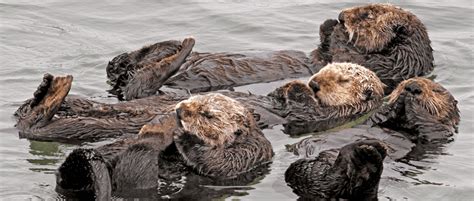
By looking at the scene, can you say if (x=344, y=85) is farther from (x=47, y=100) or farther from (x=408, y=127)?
(x=47, y=100)

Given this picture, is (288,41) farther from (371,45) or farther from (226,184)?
(226,184)

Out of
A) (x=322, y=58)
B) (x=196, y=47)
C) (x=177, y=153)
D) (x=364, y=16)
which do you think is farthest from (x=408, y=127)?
(x=196, y=47)

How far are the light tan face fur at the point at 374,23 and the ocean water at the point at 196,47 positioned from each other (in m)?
0.74

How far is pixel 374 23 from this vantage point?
9633 millimetres

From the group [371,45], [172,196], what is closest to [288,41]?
[371,45]

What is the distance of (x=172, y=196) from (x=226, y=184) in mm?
470

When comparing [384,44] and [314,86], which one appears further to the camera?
[384,44]

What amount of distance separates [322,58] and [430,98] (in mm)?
1966

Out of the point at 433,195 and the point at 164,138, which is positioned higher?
the point at 164,138

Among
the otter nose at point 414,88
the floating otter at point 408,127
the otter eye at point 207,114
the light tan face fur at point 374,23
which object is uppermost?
the light tan face fur at point 374,23

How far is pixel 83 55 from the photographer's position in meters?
10.4

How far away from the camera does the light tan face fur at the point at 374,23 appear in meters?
9.59

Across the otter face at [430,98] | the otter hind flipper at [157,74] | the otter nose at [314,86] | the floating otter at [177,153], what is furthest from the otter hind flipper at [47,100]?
the otter face at [430,98]

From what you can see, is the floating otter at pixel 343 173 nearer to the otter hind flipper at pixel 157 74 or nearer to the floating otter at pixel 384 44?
the otter hind flipper at pixel 157 74
